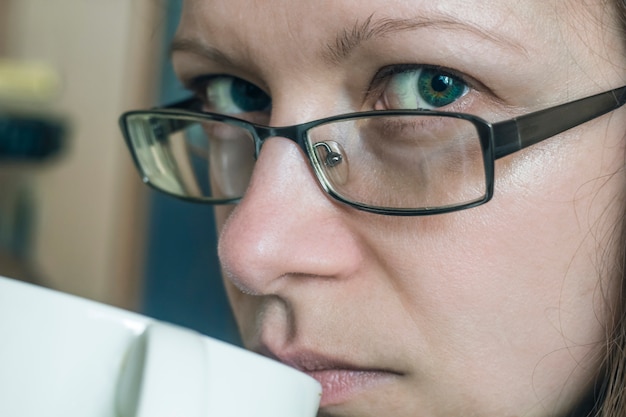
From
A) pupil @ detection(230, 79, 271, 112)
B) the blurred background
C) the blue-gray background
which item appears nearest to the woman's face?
pupil @ detection(230, 79, 271, 112)

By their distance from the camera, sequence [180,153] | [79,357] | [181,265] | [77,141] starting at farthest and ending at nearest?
[77,141], [181,265], [180,153], [79,357]

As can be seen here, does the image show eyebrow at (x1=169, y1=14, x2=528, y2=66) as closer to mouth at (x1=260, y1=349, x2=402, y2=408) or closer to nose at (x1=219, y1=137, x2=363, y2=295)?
nose at (x1=219, y1=137, x2=363, y2=295)

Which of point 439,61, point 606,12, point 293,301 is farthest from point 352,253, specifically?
point 606,12

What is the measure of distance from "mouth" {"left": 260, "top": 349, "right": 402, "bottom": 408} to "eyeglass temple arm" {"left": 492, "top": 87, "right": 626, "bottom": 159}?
204 millimetres

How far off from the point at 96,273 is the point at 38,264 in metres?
0.15

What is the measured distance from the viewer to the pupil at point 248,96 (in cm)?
87

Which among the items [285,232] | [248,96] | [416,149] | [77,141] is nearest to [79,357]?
[285,232]

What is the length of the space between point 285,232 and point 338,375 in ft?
0.44

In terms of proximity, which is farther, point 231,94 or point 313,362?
point 231,94

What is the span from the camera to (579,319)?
691mm

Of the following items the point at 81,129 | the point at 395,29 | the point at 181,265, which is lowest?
the point at 181,265

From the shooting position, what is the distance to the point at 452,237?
2.23ft

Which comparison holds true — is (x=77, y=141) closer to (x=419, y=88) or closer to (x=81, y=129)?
(x=81, y=129)

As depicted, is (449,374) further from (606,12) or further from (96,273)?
(96,273)
